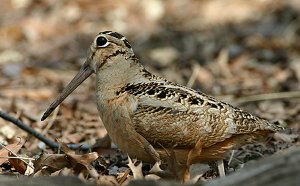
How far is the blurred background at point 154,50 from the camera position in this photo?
7.68m

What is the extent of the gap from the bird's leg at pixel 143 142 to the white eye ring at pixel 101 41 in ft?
2.64

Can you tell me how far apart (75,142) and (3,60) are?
3.71 metres

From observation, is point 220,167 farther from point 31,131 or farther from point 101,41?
point 31,131

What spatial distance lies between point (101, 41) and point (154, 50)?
5596 millimetres

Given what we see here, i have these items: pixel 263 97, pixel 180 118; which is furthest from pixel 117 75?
pixel 263 97

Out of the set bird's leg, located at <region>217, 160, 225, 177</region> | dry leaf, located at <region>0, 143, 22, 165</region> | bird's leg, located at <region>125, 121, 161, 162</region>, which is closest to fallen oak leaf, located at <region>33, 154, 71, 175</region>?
dry leaf, located at <region>0, 143, 22, 165</region>

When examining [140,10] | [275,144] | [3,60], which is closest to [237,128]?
[275,144]

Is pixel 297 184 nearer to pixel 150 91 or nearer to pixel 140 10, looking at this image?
pixel 150 91

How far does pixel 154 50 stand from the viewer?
35.5 feet

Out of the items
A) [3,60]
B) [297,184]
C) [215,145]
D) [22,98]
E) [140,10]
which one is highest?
[140,10]

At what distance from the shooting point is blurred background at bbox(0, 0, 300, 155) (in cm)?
768

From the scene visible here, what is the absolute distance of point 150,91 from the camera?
496 centimetres

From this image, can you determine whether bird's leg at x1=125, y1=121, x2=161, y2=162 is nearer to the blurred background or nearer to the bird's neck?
the bird's neck

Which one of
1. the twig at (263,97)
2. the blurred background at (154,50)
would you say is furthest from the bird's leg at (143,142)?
the twig at (263,97)
